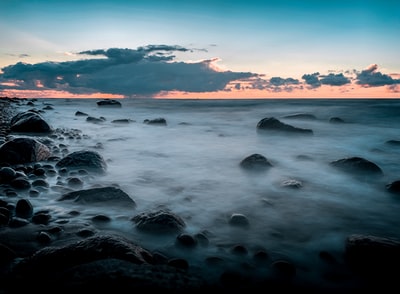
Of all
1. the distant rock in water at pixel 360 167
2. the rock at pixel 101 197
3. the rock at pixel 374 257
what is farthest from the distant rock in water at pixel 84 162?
the distant rock in water at pixel 360 167

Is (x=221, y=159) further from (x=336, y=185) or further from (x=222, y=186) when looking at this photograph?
(x=336, y=185)

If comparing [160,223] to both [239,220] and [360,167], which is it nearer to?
[239,220]

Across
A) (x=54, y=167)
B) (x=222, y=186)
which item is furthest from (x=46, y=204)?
(x=222, y=186)

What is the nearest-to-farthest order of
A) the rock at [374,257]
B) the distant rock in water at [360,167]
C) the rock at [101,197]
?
1. the rock at [374,257]
2. the rock at [101,197]
3. the distant rock in water at [360,167]

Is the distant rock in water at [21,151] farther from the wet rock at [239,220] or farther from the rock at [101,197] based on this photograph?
the wet rock at [239,220]

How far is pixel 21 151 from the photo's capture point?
4473 millimetres

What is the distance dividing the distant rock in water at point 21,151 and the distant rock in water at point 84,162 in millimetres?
451

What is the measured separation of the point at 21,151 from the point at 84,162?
3.19 ft

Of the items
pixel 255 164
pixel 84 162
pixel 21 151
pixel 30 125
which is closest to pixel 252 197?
Result: pixel 255 164

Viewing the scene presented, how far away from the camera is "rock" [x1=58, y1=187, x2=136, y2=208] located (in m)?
3.10

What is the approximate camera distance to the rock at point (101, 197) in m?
3.10

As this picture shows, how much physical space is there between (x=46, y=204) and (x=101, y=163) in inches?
63.9

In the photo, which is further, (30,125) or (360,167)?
(30,125)

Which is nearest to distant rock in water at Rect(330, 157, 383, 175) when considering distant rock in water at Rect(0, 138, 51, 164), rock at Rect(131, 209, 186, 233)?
rock at Rect(131, 209, 186, 233)
